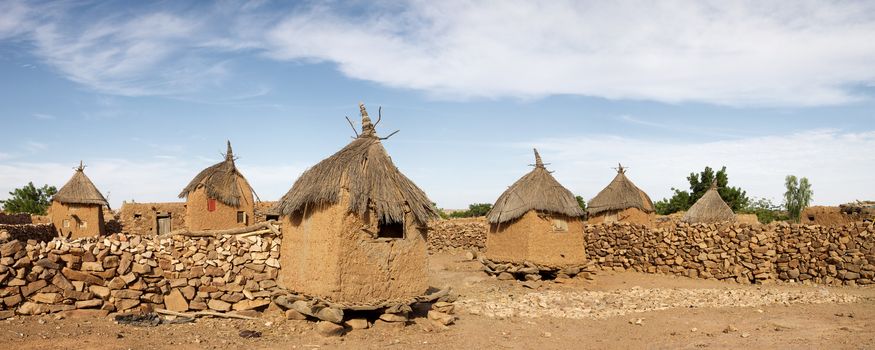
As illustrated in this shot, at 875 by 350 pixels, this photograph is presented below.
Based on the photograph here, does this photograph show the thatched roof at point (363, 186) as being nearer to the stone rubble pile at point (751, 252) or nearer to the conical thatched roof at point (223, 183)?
the conical thatched roof at point (223, 183)

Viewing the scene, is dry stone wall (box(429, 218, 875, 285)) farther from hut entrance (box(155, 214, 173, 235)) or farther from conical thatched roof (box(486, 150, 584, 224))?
hut entrance (box(155, 214, 173, 235))

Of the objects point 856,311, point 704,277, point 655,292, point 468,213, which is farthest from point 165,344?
point 468,213

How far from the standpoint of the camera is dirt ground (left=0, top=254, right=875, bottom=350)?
8039 millimetres

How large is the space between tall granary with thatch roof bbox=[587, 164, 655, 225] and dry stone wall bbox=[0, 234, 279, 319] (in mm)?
16112

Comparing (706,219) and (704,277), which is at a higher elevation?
(706,219)

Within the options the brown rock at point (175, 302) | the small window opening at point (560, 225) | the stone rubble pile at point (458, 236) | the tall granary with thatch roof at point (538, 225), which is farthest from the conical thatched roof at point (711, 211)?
the brown rock at point (175, 302)

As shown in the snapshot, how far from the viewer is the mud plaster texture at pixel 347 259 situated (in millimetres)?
8914

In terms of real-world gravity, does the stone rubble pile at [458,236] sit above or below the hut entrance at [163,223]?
below

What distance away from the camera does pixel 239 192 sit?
16469mm

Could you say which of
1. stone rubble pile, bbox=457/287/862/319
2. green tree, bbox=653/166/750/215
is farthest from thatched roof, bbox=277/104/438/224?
green tree, bbox=653/166/750/215

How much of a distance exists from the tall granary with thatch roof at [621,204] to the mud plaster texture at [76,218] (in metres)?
19.4

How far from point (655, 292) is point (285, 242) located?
8263mm

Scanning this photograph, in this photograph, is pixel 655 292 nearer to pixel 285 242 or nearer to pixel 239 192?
pixel 285 242

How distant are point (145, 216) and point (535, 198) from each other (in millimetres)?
20210
